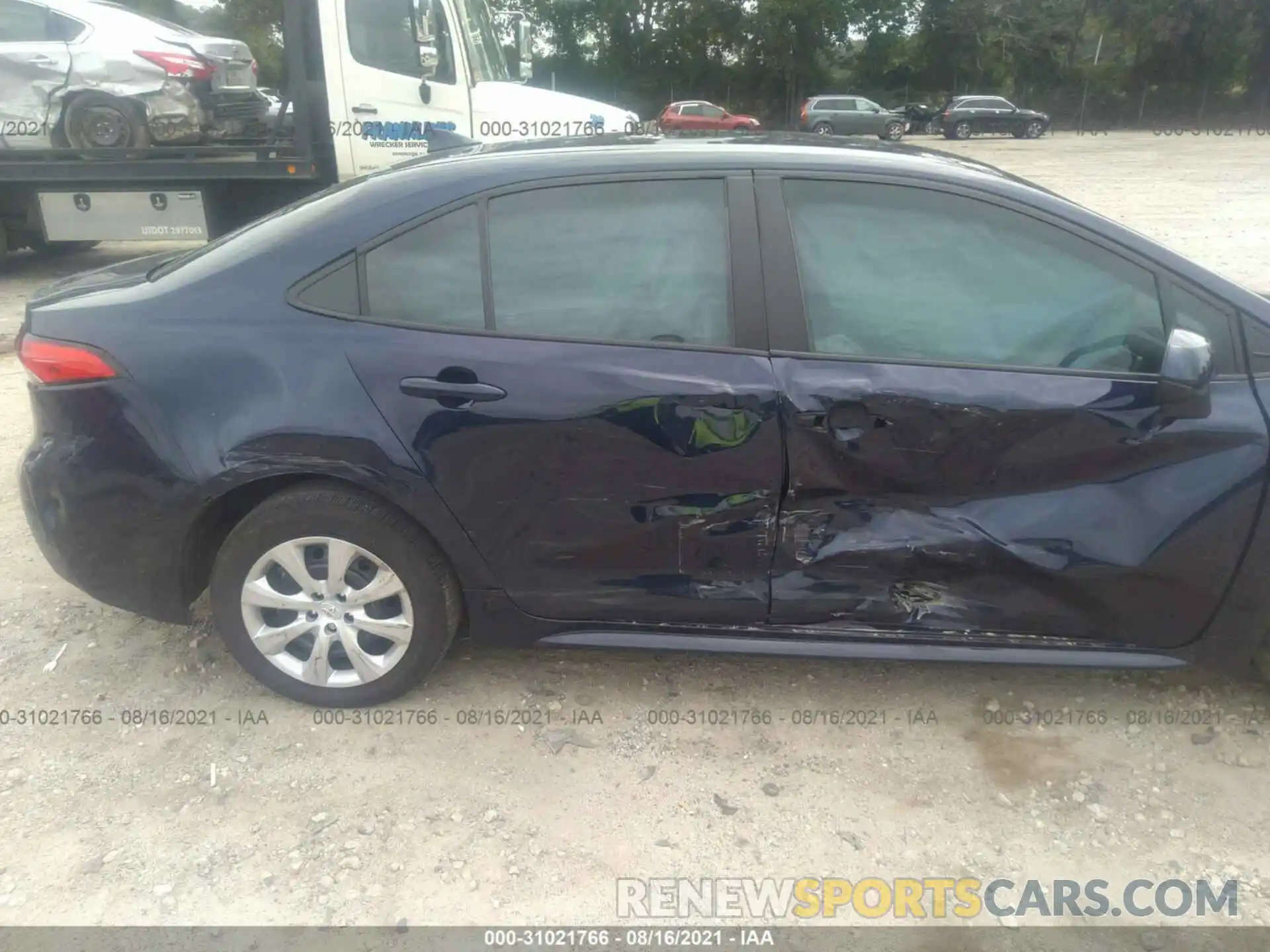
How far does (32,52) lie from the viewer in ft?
24.8

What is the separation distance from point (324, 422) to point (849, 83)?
4403 cm

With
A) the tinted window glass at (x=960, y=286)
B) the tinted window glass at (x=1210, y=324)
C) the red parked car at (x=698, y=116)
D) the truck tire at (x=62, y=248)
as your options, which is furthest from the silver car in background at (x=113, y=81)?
the red parked car at (x=698, y=116)

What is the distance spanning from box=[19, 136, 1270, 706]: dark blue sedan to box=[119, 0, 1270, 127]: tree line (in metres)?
38.6

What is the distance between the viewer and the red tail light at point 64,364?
2.59 metres

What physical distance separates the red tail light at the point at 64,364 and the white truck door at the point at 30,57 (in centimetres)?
644

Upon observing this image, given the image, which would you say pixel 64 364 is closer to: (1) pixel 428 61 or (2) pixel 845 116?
A: (1) pixel 428 61

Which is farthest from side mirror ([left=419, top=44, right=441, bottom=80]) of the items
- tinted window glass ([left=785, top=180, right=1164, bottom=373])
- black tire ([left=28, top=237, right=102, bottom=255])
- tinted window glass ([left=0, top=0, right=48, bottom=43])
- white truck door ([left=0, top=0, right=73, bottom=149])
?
tinted window glass ([left=785, top=180, right=1164, bottom=373])

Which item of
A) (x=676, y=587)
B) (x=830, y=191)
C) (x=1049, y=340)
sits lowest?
(x=676, y=587)

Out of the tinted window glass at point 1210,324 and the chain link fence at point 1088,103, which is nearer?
the tinted window glass at point 1210,324

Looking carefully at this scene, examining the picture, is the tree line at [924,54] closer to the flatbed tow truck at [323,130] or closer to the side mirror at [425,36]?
the flatbed tow truck at [323,130]

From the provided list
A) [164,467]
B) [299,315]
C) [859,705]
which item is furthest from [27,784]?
[859,705]

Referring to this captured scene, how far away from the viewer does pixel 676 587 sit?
2.64 meters

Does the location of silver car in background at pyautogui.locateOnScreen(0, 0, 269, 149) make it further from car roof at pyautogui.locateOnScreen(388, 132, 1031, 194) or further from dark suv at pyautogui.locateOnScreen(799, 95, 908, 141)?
dark suv at pyautogui.locateOnScreen(799, 95, 908, 141)

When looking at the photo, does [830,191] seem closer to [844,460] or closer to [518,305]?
[844,460]
